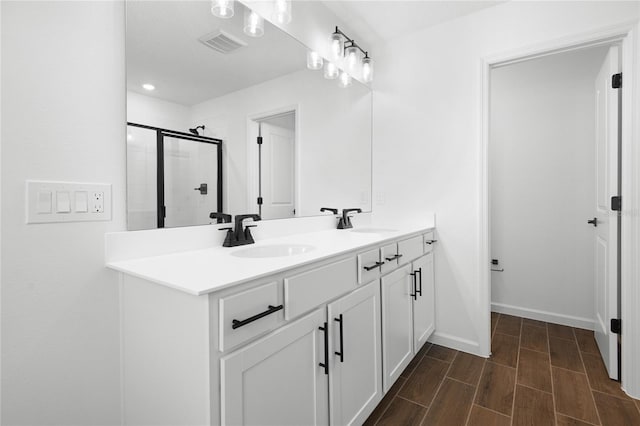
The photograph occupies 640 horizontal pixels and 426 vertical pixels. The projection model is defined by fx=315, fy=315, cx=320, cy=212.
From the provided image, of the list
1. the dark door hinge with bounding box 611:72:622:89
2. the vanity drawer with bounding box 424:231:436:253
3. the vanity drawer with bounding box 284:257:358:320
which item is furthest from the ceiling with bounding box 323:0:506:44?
the vanity drawer with bounding box 284:257:358:320

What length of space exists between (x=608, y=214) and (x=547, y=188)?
874mm

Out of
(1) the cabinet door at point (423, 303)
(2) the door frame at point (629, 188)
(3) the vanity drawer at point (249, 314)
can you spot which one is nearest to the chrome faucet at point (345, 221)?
(1) the cabinet door at point (423, 303)

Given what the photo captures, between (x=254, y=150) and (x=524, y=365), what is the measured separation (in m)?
2.10

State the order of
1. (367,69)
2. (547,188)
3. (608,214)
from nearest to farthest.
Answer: (608,214), (367,69), (547,188)

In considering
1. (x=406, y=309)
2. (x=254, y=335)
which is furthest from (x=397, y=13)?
(x=254, y=335)

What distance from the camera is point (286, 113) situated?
72.2 inches

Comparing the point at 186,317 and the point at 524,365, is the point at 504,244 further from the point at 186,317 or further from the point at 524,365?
the point at 186,317

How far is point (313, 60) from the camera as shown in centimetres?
199

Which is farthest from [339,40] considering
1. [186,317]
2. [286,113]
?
[186,317]

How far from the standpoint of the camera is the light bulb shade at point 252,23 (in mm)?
1523

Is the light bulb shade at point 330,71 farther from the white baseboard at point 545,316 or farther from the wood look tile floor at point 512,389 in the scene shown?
the white baseboard at point 545,316

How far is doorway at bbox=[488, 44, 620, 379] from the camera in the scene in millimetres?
2518

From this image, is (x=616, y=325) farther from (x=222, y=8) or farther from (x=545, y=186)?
(x=222, y=8)

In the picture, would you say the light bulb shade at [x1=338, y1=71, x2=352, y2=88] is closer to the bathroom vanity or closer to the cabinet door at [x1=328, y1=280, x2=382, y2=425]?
the bathroom vanity
